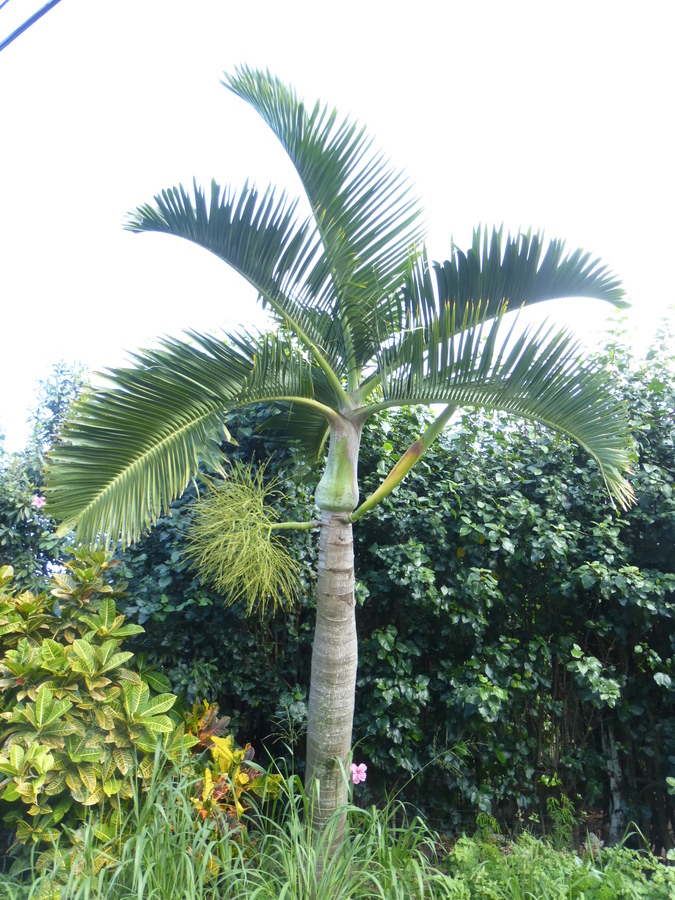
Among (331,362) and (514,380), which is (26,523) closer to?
(331,362)

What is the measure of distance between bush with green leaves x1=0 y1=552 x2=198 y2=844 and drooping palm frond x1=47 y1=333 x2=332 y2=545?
647 mm

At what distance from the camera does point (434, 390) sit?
296 centimetres

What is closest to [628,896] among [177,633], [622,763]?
[622,763]

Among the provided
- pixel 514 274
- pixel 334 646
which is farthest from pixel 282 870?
pixel 514 274

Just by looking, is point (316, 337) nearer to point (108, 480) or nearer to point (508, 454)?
point (108, 480)

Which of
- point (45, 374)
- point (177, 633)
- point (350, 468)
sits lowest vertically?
point (177, 633)

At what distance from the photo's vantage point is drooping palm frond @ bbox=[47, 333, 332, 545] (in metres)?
2.64

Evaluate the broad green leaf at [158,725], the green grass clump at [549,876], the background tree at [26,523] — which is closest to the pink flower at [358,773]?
the green grass clump at [549,876]

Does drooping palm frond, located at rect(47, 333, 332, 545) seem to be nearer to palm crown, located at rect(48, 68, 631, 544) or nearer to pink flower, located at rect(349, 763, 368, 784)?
palm crown, located at rect(48, 68, 631, 544)

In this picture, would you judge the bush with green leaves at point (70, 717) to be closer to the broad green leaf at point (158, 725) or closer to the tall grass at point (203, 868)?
the broad green leaf at point (158, 725)

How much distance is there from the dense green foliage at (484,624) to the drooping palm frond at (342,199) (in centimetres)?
107

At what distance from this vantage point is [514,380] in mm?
2875

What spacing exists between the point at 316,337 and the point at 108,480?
1.32 metres

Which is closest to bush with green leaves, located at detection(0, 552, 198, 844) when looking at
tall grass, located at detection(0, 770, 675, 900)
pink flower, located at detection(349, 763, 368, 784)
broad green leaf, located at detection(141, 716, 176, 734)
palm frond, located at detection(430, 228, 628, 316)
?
broad green leaf, located at detection(141, 716, 176, 734)
